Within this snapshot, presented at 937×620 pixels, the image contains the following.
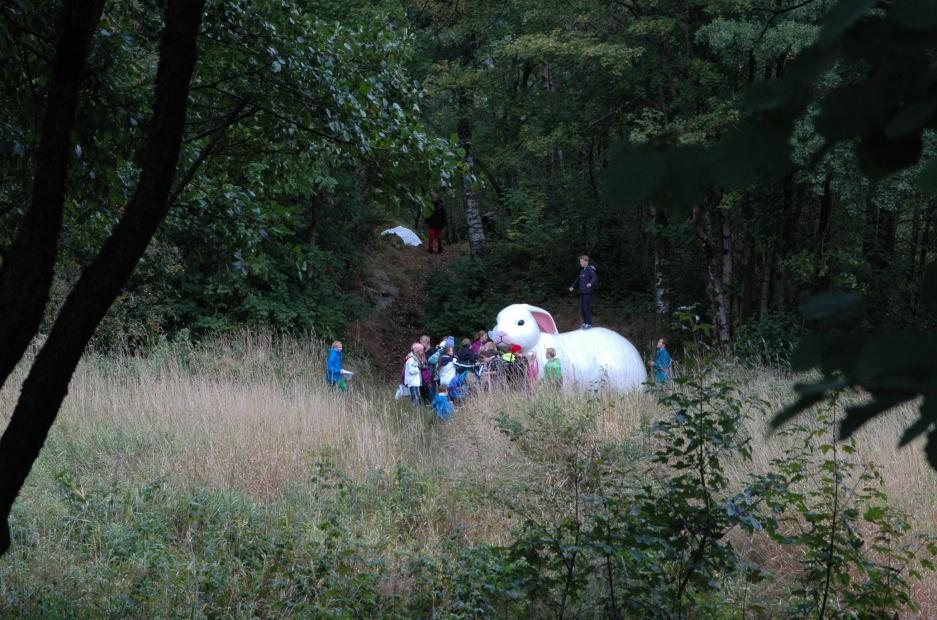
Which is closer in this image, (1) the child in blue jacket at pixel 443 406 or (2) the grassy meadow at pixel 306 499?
(2) the grassy meadow at pixel 306 499

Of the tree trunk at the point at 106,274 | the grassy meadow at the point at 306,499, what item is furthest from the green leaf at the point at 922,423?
the tree trunk at the point at 106,274

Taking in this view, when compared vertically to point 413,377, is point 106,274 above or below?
above

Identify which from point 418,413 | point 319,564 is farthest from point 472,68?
point 319,564

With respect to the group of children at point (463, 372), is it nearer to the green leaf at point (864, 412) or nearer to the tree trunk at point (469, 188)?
the tree trunk at point (469, 188)

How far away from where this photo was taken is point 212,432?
8.70 m

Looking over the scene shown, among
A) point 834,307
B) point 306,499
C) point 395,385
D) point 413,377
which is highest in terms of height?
point 834,307

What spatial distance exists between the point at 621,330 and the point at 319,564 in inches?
625

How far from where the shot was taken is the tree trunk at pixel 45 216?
283cm

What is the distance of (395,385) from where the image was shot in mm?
18109

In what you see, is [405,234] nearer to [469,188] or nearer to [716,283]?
[469,188]

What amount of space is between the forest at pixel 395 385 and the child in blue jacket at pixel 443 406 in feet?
0.70

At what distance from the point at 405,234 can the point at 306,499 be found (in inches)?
764

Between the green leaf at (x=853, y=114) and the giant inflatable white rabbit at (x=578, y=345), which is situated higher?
the green leaf at (x=853, y=114)

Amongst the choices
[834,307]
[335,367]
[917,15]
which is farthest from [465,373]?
[917,15]
